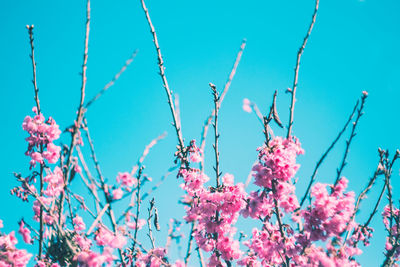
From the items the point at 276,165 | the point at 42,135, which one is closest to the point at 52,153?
the point at 42,135

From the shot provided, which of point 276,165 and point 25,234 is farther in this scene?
point 25,234

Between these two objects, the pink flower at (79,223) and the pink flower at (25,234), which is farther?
the pink flower at (79,223)

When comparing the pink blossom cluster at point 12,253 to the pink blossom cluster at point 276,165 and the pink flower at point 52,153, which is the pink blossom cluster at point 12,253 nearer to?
the pink flower at point 52,153

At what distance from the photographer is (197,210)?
3.57 meters

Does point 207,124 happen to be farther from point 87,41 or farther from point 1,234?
point 1,234

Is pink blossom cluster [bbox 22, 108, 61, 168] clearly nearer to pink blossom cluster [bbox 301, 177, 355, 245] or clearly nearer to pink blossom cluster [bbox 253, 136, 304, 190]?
pink blossom cluster [bbox 253, 136, 304, 190]

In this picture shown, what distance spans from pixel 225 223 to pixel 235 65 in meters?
2.20

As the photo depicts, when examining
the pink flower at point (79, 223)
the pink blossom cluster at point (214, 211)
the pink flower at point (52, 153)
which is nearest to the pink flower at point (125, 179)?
the pink blossom cluster at point (214, 211)

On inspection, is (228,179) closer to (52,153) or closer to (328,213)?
(328,213)

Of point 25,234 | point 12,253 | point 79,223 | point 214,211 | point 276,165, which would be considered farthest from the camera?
point 79,223

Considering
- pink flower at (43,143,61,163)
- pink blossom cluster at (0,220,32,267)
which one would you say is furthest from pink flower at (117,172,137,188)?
pink blossom cluster at (0,220,32,267)

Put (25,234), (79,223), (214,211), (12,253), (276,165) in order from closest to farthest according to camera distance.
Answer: (276,165) → (214,211) → (12,253) → (25,234) → (79,223)

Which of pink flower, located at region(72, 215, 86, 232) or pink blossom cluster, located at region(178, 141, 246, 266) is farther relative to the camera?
pink flower, located at region(72, 215, 86, 232)

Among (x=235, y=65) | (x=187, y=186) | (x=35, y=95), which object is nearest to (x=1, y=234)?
(x=35, y=95)
